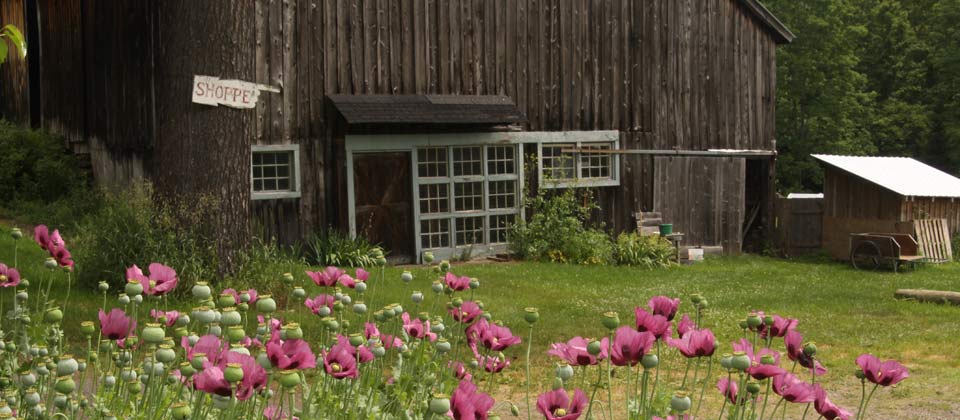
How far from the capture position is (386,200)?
1658 centimetres

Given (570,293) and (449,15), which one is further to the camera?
(449,15)

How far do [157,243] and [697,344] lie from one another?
25.4 ft

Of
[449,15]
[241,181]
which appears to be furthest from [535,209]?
[241,181]

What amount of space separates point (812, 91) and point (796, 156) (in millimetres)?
2255

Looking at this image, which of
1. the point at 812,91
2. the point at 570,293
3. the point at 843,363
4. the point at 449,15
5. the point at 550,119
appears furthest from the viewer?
the point at 812,91

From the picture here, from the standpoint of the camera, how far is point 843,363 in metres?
9.08

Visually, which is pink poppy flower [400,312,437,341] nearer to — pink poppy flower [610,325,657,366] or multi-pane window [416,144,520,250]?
pink poppy flower [610,325,657,366]

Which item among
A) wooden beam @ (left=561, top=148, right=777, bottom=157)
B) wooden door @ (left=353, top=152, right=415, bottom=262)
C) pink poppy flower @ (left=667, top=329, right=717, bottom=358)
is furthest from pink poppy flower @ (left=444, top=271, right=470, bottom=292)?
wooden beam @ (left=561, top=148, right=777, bottom=157)

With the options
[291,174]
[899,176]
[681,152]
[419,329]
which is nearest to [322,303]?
[419,329]

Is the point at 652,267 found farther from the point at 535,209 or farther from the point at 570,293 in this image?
the point at 570,293

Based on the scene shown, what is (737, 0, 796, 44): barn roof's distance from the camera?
20.4m

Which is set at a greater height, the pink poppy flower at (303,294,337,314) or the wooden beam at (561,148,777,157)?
the wooden beam at (561,148,777,157)

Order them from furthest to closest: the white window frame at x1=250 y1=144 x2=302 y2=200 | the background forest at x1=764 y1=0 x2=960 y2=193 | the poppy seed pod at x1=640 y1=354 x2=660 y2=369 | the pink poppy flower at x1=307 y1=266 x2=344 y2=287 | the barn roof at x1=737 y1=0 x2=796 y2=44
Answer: the background forest at x1=764 y1=0 x2=960 y2=193 → the barn roof at x1=737 y1=0 x2=796 y2=44 → the white window frame at x1=250 y1=144 x2=302 y2=200 → the pink poppy flower at x1=307 y1=266 x2=344 y2=287 → the poppy seed pod at x1=640 y1=354 x2=660 y2=369

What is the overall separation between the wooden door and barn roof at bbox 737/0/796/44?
7549mm
